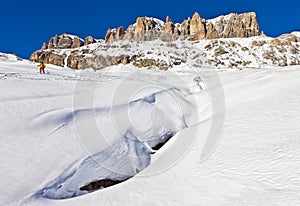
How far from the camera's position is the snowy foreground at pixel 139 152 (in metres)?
5.67

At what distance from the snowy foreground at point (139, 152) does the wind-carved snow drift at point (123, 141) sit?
0.10 feet

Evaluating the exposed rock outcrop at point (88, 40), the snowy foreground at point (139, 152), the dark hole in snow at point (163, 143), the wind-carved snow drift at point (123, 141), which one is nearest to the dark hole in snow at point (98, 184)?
the wind-carved snow drift at point (123, 141)

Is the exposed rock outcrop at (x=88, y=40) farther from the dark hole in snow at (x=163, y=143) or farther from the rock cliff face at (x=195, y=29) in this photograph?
the dark hole in snow at (x=163, y=143)

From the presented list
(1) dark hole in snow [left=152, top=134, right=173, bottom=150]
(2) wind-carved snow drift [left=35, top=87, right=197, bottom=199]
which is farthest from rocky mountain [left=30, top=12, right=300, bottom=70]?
(1) dark hole in snow [left=152, top=134, right=173, bottom=150]

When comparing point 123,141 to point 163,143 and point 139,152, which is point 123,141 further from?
point 163,143

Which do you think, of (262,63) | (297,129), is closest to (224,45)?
(262,63)

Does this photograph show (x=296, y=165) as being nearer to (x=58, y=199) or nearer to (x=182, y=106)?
(x=58, y=199)

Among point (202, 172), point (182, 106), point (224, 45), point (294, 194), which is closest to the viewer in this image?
point (294, 194)

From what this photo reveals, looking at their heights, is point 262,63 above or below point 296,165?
above

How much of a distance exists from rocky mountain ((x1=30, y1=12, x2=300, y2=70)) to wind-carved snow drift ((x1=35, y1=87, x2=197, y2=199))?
53822mm

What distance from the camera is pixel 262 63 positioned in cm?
9044

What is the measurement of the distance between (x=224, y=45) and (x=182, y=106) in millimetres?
105030

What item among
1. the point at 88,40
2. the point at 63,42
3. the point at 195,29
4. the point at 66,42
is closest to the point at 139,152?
the point at 195,29

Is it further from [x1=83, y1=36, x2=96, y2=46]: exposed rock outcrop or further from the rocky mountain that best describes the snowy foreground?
[x1=83, y1=36, x2=96, y2=46]: exposed rock outcrop
